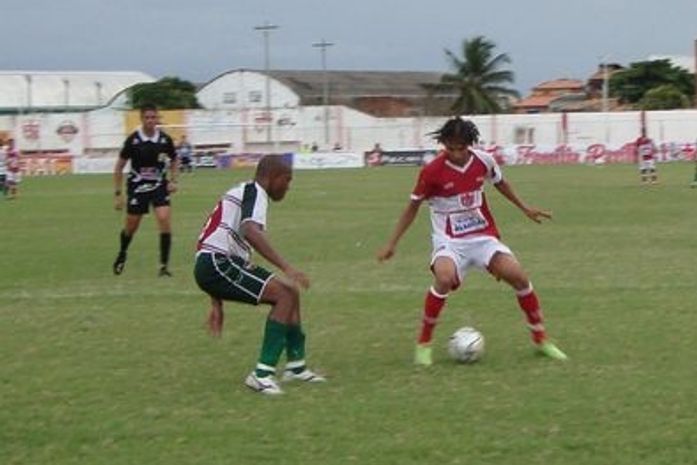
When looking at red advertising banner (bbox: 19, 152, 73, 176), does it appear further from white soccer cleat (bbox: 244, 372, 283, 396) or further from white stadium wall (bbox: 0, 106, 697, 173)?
white soccer cleat (bbox: 244, 372, 283, 396)

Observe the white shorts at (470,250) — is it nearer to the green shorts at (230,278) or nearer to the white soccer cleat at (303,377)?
the white soccer cleat at (303,377)

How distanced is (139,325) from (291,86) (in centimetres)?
10301

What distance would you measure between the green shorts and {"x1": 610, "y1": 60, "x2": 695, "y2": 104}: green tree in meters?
101

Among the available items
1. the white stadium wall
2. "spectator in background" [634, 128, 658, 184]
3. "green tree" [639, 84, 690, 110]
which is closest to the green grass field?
"spectator in background" [634, 128, 658, 184]

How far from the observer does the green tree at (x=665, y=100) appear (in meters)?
99.0

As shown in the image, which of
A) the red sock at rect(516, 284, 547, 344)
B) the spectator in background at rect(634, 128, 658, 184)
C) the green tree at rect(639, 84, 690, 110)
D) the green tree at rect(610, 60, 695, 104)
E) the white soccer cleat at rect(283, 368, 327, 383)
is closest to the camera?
the white soccer cleat at rect(283, 368, 327, 383)

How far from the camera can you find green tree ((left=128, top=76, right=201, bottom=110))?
104 m

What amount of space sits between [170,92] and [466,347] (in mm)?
100680

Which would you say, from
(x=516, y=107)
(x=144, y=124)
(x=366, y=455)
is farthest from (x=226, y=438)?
(x=516, y=107)

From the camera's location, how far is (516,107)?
125 meters

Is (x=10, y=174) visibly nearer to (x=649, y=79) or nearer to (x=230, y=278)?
(x=230, y=278)

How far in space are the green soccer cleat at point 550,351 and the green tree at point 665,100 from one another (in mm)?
91668

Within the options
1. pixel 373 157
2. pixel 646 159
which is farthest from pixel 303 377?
pixel 373 157

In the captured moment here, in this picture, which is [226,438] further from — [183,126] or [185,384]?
[183,126]
